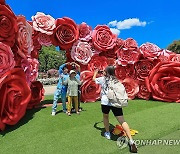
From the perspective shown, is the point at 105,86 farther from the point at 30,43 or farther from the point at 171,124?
the point at 30,43

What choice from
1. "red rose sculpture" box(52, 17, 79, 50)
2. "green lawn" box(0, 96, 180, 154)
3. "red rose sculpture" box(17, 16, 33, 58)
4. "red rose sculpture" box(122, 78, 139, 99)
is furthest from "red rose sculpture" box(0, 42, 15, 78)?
"red rose sculpture" box(122, 78, 139, 99)

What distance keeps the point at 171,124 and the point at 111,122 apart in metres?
1.31

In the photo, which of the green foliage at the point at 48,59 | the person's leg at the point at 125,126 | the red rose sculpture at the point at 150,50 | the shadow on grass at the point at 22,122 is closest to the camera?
the person's leg at the point at 125,126

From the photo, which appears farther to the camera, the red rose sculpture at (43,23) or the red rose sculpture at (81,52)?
the red rose sculpture at (81,52)

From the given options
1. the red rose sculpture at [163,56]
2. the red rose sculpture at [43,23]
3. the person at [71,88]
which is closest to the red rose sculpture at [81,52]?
the red rose sculpture at [43,23]

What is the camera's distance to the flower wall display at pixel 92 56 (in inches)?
245

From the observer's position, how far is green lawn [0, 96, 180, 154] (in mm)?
4012

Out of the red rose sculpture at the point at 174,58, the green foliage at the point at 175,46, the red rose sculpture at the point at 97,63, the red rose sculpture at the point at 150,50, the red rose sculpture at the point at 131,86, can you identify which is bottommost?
the red rose sculpture at the point at 131,86

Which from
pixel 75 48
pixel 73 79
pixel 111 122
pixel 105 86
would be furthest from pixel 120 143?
pixel 75 48

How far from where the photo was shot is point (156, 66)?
8.42m

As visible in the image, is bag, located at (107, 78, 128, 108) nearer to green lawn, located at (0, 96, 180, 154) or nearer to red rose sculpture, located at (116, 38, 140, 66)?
green lawn, located at (0, 96, 180, 154)

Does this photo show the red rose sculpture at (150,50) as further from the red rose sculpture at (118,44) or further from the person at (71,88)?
the person at (71,88)

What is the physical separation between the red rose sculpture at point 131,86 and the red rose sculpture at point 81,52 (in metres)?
1.69

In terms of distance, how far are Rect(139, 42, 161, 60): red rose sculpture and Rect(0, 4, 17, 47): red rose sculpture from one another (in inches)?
204
